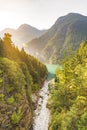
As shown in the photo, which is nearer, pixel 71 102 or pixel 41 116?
pixel 71 102

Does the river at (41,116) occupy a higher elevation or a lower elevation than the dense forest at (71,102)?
lower

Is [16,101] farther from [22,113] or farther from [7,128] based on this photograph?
[7,128]

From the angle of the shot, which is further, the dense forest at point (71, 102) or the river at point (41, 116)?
the river at point (41, 116)

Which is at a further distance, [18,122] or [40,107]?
[40,107]

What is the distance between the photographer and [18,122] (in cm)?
3509

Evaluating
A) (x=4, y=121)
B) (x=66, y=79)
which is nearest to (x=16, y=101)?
(x=4, y=121)

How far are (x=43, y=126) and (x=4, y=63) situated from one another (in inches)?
592

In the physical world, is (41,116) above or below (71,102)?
below

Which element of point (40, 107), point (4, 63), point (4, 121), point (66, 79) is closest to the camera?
point (4, 121)

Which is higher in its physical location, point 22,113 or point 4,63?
point 4,63

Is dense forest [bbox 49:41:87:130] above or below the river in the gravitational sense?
above

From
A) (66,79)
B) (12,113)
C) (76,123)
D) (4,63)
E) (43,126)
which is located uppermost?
(4,63)

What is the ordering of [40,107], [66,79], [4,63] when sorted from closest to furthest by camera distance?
[4,63] < [66,79] < [40,107]

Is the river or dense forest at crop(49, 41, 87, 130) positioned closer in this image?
dense forest at crop(49, 41, 87, 130)
